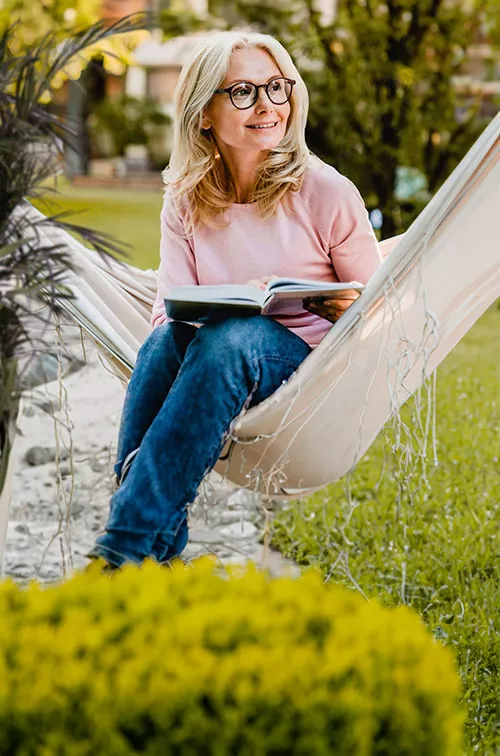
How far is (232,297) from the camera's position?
6.51ft

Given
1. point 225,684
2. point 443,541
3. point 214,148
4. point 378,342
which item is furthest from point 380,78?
point 225,684

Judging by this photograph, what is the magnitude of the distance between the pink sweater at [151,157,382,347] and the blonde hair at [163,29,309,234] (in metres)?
0.03

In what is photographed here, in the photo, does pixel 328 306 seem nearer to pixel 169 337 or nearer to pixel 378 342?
pixel 378 342

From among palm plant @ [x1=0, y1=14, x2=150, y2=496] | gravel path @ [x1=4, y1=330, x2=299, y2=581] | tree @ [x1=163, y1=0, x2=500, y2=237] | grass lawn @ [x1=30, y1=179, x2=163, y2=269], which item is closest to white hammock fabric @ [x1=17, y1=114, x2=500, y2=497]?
gravel path @ [x1=4, y1=330, x2=299, y2=581]

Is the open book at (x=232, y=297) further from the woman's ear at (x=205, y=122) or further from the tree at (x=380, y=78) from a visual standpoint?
the tree at (x=380, y=78)

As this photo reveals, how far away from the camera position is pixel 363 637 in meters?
1.17

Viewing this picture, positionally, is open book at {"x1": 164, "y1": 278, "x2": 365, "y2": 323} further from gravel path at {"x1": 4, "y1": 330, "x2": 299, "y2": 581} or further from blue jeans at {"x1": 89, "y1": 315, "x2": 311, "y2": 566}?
gravel path at {"x1": 4, "y1": 330, "x2": 299, "y2": 581}

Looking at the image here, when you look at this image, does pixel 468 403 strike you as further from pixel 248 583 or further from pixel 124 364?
pixel 248 583

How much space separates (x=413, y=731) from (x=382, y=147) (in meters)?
5.71

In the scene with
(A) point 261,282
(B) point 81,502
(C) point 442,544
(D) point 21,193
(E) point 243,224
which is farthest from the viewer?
(B) point 81,502

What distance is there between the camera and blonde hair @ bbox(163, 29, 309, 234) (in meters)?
2.28

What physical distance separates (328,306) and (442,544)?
95 cm

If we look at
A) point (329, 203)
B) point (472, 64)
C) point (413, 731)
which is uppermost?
point (329, 203)

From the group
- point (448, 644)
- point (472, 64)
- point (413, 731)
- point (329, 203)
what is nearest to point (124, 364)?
point (329, 203)
